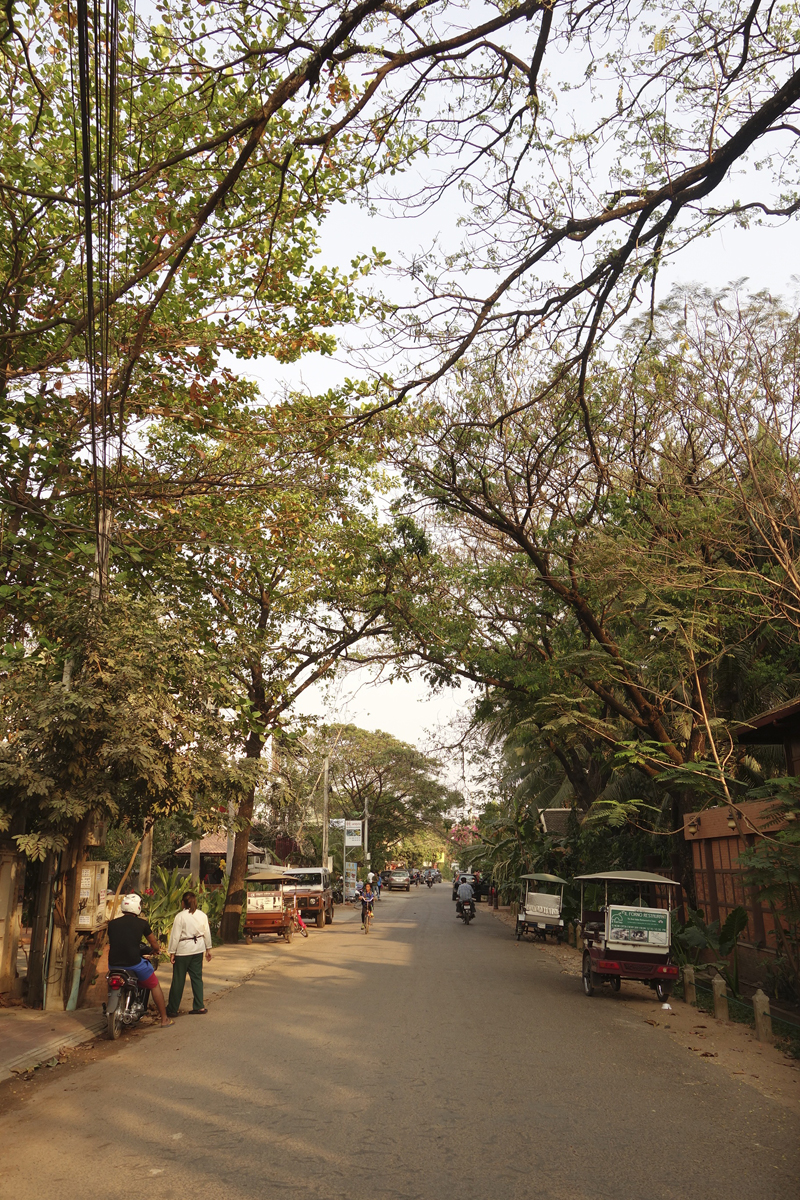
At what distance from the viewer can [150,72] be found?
19.3 ft

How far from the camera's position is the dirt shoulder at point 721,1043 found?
849 cm

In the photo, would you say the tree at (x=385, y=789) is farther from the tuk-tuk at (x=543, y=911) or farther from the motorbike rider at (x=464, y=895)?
the tuk-tuk at (x=543, y=911)

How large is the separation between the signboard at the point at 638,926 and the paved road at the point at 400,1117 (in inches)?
75.3

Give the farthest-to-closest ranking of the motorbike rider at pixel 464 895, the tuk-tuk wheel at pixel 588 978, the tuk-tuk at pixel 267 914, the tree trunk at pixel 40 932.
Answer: the motorbike rider at pixel 464 895, the tuk-tuk at pixel 267 914, the tuk-tuk wheel at pixel 588 978, the tree trunk at pixel 40 932

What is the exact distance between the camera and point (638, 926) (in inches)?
557

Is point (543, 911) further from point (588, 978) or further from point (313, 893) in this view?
point (588, 978)

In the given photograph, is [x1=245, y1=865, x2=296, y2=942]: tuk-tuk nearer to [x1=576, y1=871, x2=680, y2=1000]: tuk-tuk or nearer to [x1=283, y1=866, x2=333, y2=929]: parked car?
[x1=283, y1=866, x2=333, y2=929]: parked car

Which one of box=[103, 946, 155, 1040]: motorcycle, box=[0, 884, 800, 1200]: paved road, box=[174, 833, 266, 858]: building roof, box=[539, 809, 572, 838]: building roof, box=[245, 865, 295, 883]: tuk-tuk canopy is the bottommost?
box=[0, 884, 800, 1200]: paved road

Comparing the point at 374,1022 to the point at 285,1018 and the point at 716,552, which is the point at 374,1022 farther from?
the point at 716,552

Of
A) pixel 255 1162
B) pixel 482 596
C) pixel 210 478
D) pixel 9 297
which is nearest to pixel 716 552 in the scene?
pixel 482 596

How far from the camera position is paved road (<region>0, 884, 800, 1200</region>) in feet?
17.5

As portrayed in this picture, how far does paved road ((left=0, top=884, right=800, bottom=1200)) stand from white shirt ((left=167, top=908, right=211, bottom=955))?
2.83 ft

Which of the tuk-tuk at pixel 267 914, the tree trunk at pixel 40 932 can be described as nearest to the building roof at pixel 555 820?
the tuk-tuk at pixel 267 914

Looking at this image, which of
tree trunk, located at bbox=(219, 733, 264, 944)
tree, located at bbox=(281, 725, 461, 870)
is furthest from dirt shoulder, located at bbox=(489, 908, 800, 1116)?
tree, located at bbox=(281, 725, 461, 870)
